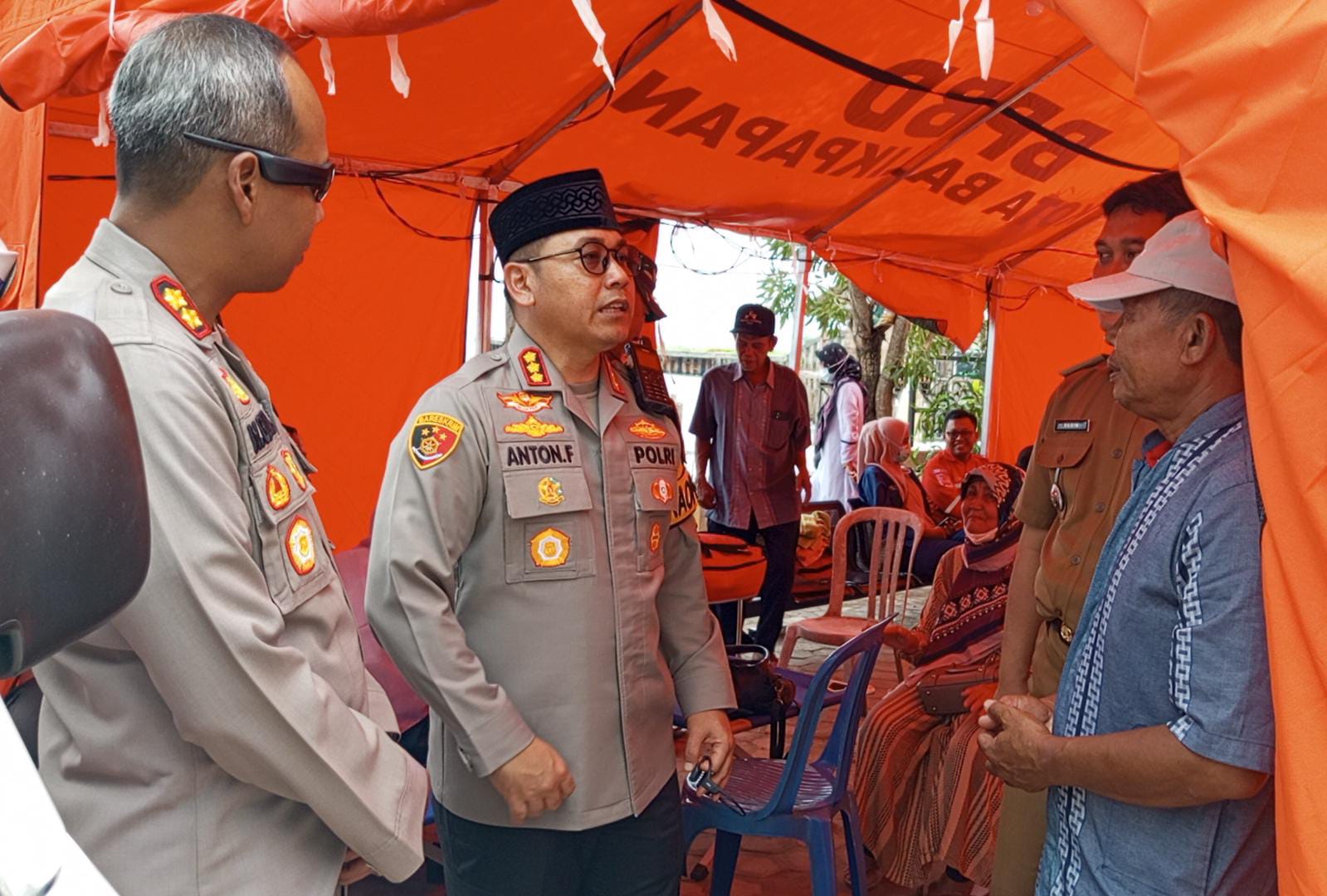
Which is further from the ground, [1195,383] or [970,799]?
[1195,383]

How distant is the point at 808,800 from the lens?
9.98ft

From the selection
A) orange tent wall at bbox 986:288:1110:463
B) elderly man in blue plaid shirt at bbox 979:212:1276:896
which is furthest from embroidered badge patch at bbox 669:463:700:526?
orange tent wall at bbox 986:288:1110:463

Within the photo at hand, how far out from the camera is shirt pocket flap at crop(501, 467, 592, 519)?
6.57 ft

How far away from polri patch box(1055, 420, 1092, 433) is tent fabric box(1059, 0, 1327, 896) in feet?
4.07

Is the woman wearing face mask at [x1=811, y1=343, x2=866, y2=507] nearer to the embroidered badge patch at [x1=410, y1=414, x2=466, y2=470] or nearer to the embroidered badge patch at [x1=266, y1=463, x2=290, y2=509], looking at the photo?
the embroidered badge patch at [x1=410, y1=414, x2=466, y2=470]

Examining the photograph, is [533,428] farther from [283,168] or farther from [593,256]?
[283,168]

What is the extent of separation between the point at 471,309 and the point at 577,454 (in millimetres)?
3995

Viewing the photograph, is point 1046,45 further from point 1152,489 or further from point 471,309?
point 1152,489

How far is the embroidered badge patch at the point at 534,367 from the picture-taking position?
7.00 feet

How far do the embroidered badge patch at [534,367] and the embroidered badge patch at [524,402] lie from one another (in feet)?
0.09

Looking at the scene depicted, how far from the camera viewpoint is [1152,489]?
1653mm

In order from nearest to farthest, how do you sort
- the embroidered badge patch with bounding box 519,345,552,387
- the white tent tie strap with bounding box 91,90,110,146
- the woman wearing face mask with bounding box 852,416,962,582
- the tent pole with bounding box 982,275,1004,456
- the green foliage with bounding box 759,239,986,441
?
the embroidered badge patch with bounding box 519,345,552,387 < the white tent tie strap with bounding box 91,90,110,146 < the woman wearing face mask with bounding box 852,416,962,582 < the tent pole with bounding box 982,275,1004,456 < the green foliage with bounding box 759,239,986,441

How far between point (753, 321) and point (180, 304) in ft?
17.2

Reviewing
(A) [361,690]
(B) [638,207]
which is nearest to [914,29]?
(B) [638,207]
